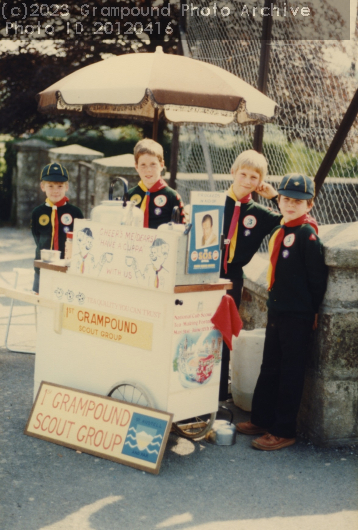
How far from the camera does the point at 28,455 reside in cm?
379

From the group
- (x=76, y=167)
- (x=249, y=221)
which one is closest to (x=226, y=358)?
(x=249, y=221)

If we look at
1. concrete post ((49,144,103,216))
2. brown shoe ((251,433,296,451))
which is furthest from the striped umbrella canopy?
concrete post ((49,144,103,216))

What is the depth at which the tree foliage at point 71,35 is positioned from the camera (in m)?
11.6

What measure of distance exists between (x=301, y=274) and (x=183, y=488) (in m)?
1.40

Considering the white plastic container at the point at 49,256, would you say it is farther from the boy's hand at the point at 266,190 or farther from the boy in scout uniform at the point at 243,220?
the boy's hand at the point at 266,190

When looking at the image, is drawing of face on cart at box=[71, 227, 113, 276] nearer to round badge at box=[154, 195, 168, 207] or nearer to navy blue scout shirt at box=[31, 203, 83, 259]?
round badge at box=[154, 195, 168, 207]

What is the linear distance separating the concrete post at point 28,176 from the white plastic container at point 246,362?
887 centimetres

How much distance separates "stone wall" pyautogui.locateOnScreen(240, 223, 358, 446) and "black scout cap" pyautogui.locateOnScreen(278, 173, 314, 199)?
1.08 feet

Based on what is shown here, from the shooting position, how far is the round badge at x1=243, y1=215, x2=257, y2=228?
4469 millimetres

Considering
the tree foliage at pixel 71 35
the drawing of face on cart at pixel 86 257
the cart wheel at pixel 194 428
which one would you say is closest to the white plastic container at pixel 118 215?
the drawing of face on cart at pixel 86 257

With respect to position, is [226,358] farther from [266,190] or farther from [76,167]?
[76,167]

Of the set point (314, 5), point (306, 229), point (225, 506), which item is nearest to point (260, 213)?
point (306, 229)

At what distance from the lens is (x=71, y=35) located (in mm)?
11703

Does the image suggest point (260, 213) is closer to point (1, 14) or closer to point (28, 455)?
point (28, 455)
